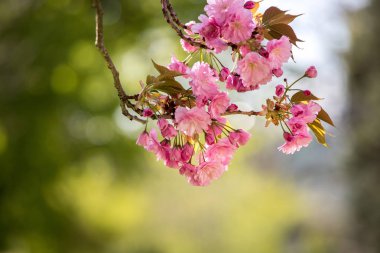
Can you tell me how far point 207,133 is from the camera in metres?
0.96

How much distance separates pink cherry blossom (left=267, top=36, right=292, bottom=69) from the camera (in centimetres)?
85

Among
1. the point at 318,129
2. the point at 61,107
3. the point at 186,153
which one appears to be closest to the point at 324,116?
the point at 318,129

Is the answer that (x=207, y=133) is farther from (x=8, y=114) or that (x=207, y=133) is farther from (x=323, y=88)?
(x=323, y=88)

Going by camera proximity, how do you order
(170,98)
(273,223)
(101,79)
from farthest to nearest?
(273,223)
(101,79)
(170,98)

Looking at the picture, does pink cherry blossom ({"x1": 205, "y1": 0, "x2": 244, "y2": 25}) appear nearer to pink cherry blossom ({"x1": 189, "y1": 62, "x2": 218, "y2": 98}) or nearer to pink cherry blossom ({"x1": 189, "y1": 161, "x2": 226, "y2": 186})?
pink cherry blossom ({"x1": 189, "y1": 62, "x2": 218, "y2": 98})

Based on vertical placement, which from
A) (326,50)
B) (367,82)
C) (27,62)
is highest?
(27,62)

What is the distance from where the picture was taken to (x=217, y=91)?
2.84ft

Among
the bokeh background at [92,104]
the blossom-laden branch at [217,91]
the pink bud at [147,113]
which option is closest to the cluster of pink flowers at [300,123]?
the blossom-laden branch at [217,91]

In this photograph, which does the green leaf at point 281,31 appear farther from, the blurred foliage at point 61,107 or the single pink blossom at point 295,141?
the blurred foliage at point 61,107

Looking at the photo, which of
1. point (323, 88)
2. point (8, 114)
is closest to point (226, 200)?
Result: point (323, 88)

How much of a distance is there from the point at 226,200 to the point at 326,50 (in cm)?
556

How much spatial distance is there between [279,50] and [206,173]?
0.23 meters

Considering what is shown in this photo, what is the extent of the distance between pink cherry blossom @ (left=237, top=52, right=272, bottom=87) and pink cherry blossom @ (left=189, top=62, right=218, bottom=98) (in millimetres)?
46

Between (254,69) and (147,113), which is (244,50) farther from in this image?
(147,113)
